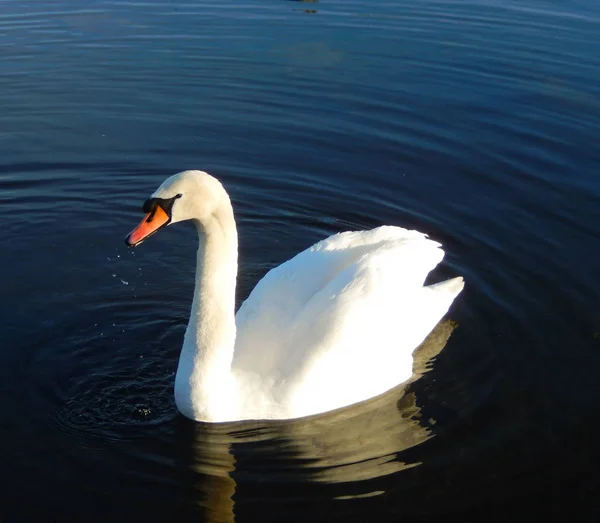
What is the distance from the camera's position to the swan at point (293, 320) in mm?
6984

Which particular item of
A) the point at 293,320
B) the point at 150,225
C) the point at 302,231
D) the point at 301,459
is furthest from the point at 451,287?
the point at 150,225

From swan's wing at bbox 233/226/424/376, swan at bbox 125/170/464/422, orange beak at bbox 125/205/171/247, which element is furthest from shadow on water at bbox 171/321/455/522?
orange beak at bbox 125/205/171/247

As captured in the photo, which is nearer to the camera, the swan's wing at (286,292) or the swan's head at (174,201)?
the swan's head at (174,201)

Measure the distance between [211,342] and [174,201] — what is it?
4.32 feet

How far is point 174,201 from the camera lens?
6574mm

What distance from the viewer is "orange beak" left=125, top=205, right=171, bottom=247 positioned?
6.48 m

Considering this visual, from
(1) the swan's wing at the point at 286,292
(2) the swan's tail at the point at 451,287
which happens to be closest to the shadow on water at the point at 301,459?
(1) the swan's wing at the point at 286,292

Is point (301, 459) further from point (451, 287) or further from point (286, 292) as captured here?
point (451, 287)

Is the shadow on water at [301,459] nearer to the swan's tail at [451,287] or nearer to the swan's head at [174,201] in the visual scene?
the swan's tail at [451,287]

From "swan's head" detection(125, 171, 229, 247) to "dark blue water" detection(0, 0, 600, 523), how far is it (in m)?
1.79

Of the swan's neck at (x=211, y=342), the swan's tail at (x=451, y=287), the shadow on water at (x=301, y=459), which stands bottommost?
the shadow on water at (x=301, y=459)

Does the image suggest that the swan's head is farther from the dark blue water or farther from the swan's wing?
the dark blue water

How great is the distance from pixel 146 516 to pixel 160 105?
10209 millimetres

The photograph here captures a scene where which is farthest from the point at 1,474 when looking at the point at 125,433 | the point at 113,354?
the point at 113,354
